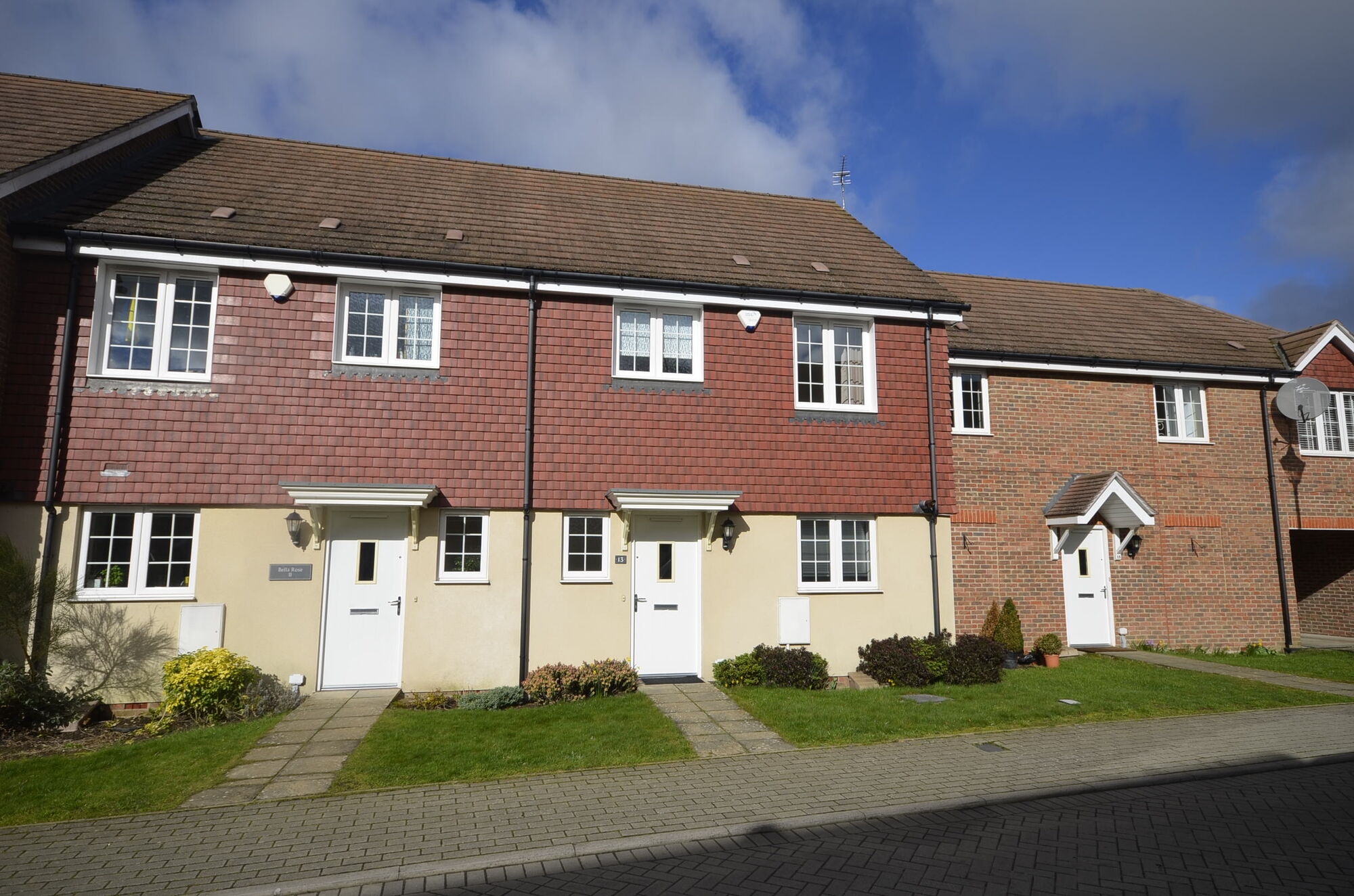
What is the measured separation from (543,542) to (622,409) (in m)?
2.34

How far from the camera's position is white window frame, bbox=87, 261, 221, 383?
10.6m

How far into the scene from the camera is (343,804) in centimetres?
677

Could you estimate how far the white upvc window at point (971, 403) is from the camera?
1530 cm

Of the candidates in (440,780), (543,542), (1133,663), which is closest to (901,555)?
(1133,663)

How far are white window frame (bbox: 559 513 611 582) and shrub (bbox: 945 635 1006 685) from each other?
17.6ft

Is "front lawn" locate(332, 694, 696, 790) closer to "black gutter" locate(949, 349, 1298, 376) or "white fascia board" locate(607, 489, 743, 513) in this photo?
"white fascia board" locate(607, 489, 743, 513)

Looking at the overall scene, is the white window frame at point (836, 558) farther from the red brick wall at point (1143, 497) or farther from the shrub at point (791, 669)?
the red brick wall at point (1143, 497)

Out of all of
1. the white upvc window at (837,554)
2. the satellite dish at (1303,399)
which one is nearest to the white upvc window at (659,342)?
the white upvc window at (837,554)

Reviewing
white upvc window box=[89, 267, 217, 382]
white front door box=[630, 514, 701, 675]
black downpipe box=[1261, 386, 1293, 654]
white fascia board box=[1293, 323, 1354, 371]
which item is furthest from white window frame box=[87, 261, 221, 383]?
white fascia board box=[1293, 323, 1354, 371]

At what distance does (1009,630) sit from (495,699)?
360 inches

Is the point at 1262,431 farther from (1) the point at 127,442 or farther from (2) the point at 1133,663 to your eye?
(1) the point at 127,442

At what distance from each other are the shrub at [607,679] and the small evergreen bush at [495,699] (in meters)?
0.82

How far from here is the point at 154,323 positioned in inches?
430

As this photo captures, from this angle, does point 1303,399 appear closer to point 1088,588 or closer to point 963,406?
point 1088,588
